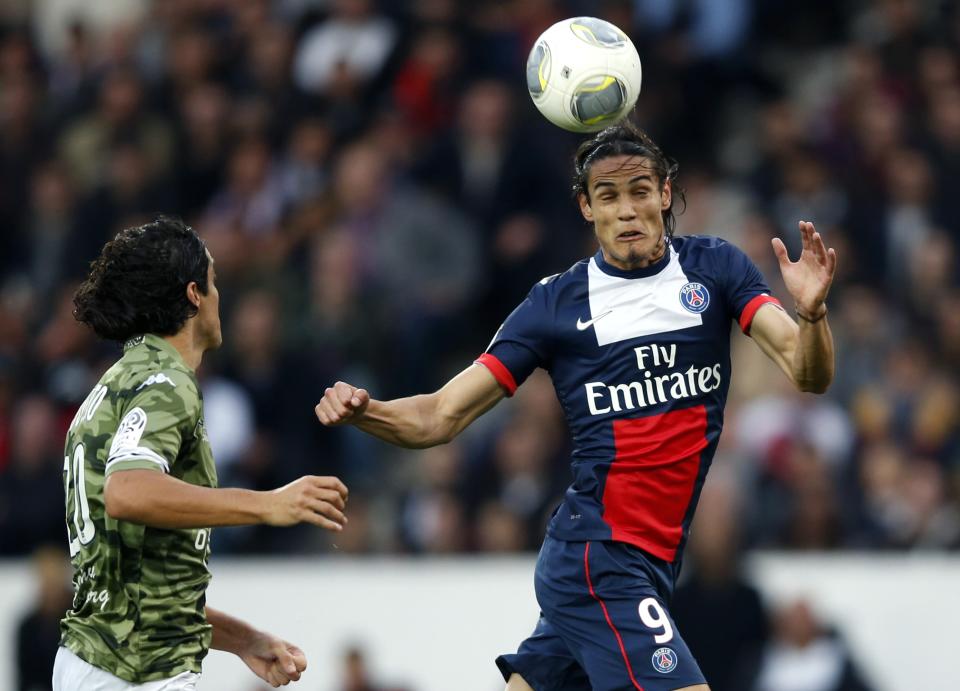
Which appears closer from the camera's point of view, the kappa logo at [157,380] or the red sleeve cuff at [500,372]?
the kappa logo at [157,380]

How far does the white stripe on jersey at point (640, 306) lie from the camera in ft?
20.6

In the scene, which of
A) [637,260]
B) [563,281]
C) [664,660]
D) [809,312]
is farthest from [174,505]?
[809,312]

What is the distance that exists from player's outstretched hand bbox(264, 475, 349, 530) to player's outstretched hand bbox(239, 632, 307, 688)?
1.08 metres

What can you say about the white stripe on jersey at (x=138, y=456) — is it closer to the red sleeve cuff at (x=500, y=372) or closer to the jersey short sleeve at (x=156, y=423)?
the jersey short sleeve at (x=156, y=423)

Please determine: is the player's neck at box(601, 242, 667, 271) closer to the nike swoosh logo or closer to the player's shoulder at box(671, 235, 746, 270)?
the player's shoulder at box(671, 235, 746, 270)

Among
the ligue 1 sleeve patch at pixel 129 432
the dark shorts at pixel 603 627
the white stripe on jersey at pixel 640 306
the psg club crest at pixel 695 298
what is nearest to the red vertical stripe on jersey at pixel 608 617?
the dark shorts at pixel 603 627

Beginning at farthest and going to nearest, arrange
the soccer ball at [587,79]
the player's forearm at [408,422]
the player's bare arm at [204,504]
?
the soccer ball at [587,79], the player's forearm at [408,422], the player's bare arm at [204,504]

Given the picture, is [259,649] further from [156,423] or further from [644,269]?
[644,269]

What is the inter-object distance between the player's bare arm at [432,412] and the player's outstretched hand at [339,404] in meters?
0.09

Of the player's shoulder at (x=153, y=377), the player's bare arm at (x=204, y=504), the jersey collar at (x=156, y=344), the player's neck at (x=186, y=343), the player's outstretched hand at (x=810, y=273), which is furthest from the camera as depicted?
the player's outstretched hand at (x=810, y=273)

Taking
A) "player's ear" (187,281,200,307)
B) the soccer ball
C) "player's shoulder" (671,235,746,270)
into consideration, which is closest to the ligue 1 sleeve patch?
"player's ear" (187,281,200,307)

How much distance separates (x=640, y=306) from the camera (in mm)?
6320

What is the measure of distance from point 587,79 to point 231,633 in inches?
102

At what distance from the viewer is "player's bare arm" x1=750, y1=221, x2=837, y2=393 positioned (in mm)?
5781
